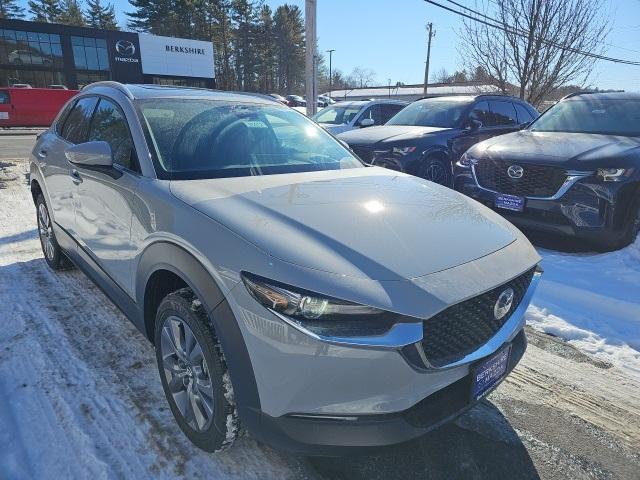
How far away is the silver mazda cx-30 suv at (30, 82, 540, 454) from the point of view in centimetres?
164

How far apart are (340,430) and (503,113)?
819 centimetres

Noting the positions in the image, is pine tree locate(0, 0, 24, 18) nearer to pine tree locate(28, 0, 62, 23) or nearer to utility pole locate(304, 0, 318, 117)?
pine tree locate(28, 0, 62, 23)

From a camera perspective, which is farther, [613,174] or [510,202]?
[510,202]

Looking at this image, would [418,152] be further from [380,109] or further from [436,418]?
[436,418]

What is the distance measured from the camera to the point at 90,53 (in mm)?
37500

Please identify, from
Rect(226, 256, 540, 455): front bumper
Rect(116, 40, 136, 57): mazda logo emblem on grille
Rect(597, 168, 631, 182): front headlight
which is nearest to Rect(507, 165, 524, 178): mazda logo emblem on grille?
Rect(597, 168, 631, 182): front headlight

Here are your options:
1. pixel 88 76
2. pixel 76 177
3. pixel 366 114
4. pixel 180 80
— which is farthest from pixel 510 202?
pixel 88 76

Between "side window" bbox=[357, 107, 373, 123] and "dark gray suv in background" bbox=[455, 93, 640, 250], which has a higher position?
"side window" bbox=[357, 107, 373, 123]

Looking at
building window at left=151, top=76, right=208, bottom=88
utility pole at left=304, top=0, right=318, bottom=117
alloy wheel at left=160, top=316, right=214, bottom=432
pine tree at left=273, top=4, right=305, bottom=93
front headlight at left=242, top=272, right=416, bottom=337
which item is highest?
pine tree at left=273, top=4, right=305, bottom=93

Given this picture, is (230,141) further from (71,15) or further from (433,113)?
(71,15)

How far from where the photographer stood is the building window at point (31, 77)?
119ft

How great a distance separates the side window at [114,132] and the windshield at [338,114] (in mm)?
7575

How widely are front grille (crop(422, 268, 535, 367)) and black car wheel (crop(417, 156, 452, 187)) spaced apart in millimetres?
5104

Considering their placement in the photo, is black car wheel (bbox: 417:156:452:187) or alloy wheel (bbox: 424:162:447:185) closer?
black car wheel (bbox: 417:156:452:187)
